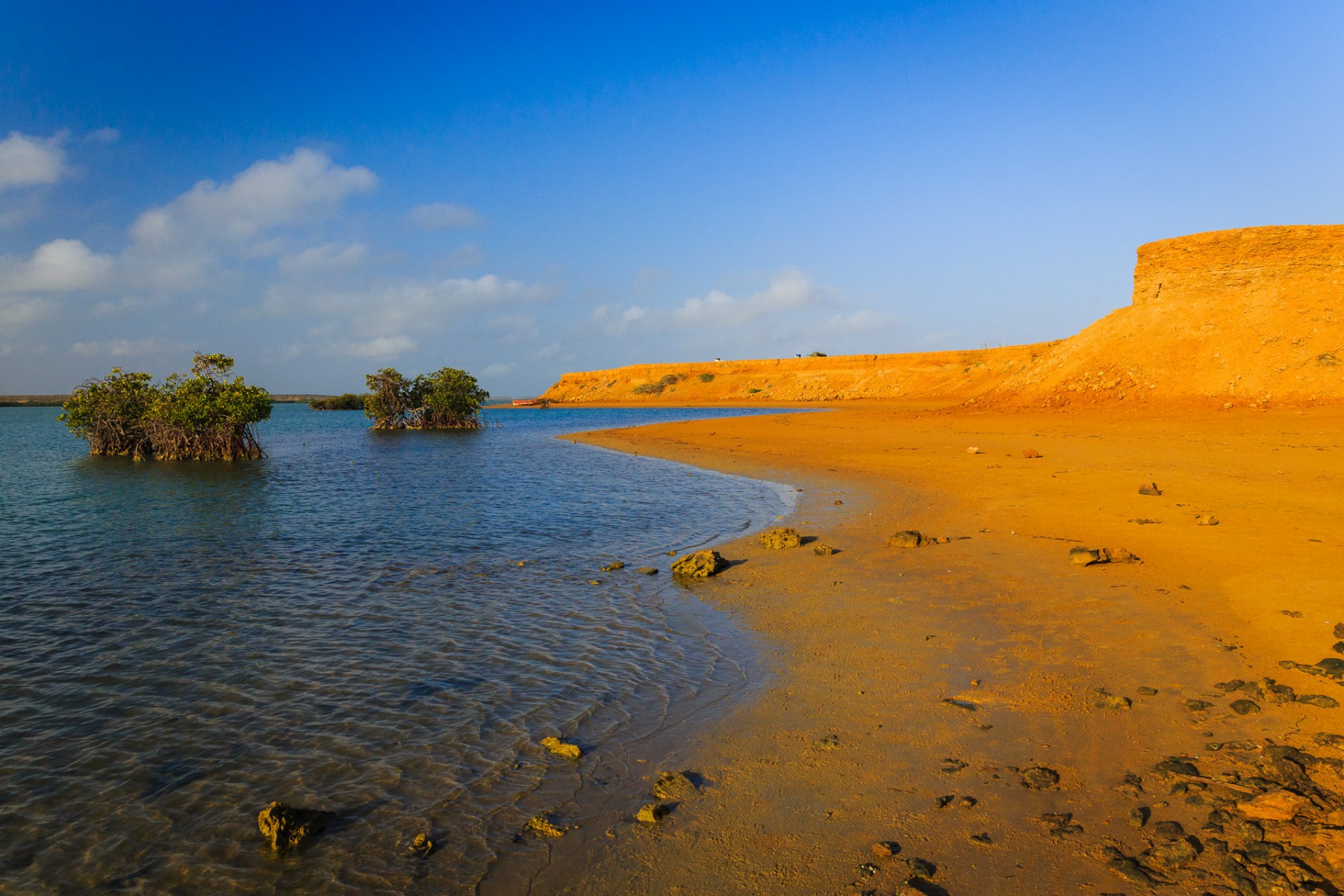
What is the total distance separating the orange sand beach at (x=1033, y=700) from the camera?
4191 mm

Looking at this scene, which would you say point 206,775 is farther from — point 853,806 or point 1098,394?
point 1098,394

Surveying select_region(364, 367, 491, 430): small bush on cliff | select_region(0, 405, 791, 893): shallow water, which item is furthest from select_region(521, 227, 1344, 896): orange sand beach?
select_region(364, 367, 491, 430): small bush on cliff

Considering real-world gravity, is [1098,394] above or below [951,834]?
above

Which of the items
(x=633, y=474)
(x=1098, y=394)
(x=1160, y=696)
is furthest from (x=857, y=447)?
(x=1160, y=696)

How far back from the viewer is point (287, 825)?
4.68 meters

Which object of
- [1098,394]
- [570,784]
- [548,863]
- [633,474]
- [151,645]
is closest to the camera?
[548,863]

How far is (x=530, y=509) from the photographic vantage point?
1869cm

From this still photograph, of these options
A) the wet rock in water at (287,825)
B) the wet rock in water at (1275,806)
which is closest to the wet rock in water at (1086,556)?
the wet rock in water at (1275,806)

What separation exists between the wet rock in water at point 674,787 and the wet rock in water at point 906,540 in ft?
27.3

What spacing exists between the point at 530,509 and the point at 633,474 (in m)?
8.02

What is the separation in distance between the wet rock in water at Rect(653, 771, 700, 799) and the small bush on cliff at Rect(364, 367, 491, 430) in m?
61.1

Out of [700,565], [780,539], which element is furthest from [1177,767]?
[780,539]

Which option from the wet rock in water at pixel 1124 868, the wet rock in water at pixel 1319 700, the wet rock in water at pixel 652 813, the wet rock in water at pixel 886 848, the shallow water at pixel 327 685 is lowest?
the shallow water at pixel 327 685

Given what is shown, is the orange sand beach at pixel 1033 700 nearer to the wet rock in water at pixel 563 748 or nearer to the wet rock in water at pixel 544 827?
the wet rock in water at pixel 544 827
